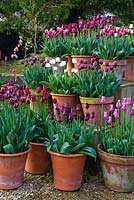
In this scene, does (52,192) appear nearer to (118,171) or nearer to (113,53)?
(118,171)

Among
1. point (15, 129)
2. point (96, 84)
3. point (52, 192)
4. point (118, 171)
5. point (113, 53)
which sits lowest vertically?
point (52, 192)

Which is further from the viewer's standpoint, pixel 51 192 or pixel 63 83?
pixel 63 83

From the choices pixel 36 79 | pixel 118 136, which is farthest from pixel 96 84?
pixel 36 79

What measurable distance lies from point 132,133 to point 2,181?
44.0 inches

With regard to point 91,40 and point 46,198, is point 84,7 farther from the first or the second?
point 46,198

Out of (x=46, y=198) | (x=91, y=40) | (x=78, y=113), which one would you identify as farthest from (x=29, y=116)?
(x=91, y=40)

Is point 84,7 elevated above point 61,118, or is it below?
above

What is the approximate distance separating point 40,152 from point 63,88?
25.6 inches

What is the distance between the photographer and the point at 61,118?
11.7ft

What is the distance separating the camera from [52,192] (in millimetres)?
3346

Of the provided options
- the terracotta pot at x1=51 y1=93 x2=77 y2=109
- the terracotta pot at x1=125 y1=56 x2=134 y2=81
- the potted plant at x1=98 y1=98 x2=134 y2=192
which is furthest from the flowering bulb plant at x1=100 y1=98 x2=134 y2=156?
the terracotta pot at x1=125 y1=56 x2=134 y2=81

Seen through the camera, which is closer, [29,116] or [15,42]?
[29,116]

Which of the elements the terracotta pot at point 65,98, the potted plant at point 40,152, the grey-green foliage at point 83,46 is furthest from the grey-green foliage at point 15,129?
the grey-green foliage at point 83,46

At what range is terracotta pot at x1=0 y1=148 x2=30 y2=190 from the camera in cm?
322
